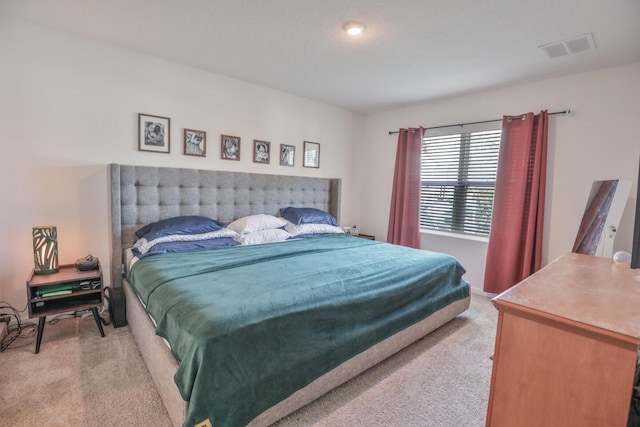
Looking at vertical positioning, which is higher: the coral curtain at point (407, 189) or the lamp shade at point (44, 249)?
the coral curtain at point (407, 189)

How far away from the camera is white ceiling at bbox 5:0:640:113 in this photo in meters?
1.99

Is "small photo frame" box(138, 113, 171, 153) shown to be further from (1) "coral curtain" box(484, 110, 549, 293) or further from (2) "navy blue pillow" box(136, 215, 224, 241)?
(1) "coral curtain" box(484, 110, 549, 293)

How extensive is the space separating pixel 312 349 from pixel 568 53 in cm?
315

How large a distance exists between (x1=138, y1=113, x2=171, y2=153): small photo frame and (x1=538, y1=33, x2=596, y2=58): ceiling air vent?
347 centimetres

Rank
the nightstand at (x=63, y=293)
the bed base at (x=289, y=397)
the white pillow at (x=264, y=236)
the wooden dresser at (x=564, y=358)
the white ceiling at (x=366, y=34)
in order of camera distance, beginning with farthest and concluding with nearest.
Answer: the white pillow at (x=264, y=236)
the nightstand at (x=63, y=293)
the white ceiling at (x=366, y=34)
the bed base at (x=289, y=397)
the wooden dresser at (x=564, y=358)

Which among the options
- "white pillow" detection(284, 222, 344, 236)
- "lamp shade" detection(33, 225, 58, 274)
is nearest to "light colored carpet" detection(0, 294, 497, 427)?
"lamp shade" detection(33, 225, 58, 274)

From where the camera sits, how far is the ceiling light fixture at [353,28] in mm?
2197

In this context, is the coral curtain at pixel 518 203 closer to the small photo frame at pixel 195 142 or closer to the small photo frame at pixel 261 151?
the small photo frame at pixel 261 151

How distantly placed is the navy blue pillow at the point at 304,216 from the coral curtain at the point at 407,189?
106cm

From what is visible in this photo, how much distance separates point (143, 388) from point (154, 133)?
226cm

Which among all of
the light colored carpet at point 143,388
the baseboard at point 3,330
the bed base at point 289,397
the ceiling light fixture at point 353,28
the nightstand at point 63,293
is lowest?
the light colored carpet at point 143,388

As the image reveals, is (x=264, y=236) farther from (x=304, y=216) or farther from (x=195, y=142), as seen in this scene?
(x=195, y=142)

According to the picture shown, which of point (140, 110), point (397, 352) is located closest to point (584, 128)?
point (397, 352)

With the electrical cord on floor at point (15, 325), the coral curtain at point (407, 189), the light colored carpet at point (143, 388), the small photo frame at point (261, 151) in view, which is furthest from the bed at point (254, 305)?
the coral curtain at point (407, 189)
